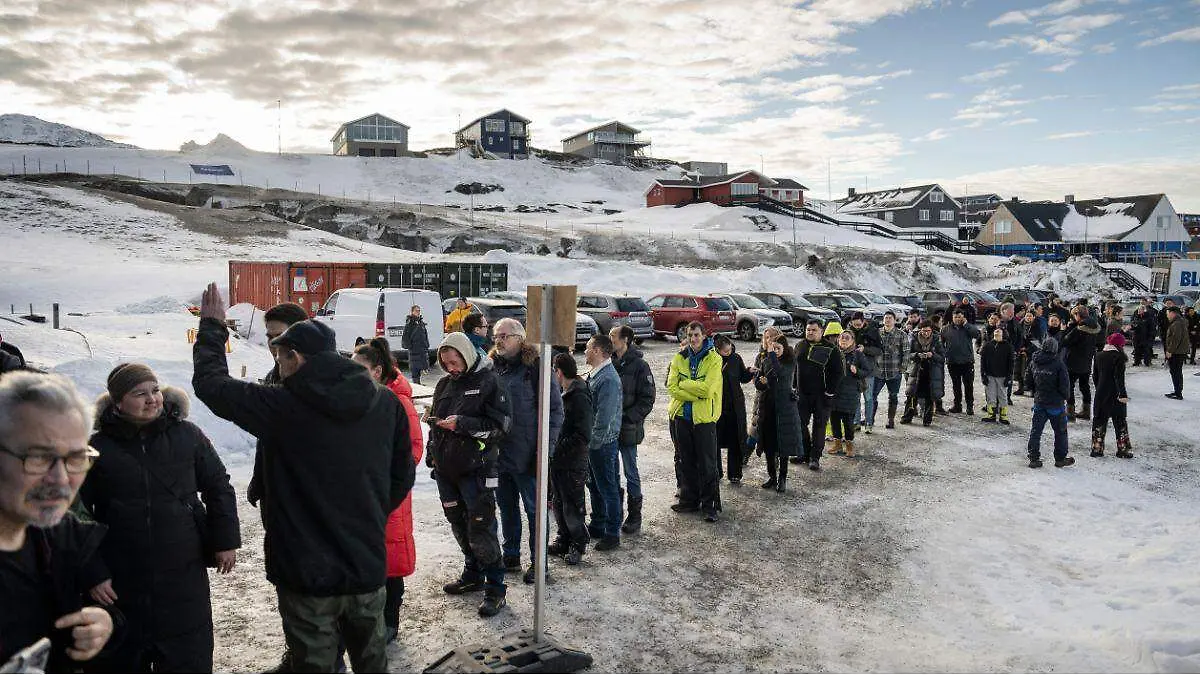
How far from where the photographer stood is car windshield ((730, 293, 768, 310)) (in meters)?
26.6

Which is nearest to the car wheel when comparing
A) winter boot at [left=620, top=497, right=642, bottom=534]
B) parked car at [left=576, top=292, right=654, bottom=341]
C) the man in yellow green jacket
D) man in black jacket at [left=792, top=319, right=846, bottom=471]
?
parked car at [left=576, top=292, right=654, bottom=341]

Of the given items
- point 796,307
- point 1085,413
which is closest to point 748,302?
point 796,307

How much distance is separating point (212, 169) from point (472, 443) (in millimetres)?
84162

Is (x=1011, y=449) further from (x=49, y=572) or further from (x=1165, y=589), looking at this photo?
(x=49, y=572)

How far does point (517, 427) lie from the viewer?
6.08m

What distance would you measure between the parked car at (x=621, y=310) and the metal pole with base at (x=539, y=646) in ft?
58.1

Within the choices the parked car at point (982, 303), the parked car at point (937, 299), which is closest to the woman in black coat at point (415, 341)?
the parked car at point (937, 299)

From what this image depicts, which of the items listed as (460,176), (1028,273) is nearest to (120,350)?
(1028,273)

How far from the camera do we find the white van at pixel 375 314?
680 inches

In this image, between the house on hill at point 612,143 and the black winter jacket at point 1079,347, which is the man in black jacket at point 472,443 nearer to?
the black winter jacket at point 1079,347

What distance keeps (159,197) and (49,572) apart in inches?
2571

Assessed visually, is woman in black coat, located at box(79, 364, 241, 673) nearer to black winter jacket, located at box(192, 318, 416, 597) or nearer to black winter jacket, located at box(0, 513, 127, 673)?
black winter jacket, located at box(192, 318, 416, 597)

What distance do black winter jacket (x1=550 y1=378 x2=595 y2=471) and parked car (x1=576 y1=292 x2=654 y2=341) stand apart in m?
16.1

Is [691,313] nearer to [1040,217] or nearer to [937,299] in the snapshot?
[937,299]
